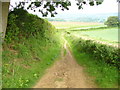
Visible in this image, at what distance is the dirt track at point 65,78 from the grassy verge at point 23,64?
1.32 ft

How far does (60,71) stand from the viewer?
32.0ft

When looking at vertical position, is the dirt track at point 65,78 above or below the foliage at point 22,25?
below

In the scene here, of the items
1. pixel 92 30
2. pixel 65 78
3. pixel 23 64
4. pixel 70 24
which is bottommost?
A: pixel 65 78

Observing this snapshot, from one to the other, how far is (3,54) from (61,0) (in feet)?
19.4

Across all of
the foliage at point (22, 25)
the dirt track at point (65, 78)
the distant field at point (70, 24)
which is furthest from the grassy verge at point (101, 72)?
the distant field at point (70, 24)

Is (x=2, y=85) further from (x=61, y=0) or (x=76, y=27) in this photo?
(x=76, y=27)

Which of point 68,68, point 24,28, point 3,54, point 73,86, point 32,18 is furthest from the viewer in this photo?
point 32,18

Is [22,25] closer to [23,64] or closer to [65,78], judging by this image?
[23,64]

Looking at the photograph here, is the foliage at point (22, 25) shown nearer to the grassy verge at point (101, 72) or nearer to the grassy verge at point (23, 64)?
the grassy verge at point (23, 64)

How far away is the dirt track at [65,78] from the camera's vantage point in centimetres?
762

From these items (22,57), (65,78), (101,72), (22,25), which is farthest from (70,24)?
(65,78)

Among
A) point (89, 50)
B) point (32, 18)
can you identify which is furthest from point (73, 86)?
point (32, 18)

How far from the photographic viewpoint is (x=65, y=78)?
857 cm

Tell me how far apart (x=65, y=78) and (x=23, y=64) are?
246 centimetres
